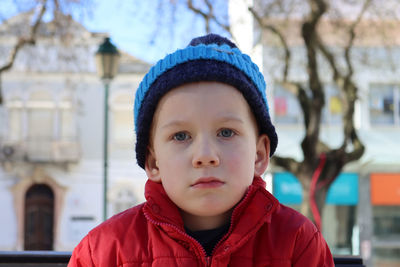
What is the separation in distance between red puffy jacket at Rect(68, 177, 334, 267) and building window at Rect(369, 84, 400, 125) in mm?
15374

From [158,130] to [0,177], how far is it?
17567mm

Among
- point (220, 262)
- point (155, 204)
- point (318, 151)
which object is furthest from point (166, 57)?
point (318, 151)

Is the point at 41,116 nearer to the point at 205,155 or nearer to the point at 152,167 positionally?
the point at 152,167

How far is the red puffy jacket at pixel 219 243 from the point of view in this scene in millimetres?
1406

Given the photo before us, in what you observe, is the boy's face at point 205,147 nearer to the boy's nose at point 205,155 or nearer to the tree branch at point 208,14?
the boy's nose at point 205,155

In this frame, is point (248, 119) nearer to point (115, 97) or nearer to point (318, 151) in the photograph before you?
point (318, 151)

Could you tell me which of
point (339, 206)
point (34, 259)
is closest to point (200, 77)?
point (34, 259)

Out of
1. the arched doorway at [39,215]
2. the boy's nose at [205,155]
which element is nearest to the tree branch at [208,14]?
the boy's nose at [205,155]

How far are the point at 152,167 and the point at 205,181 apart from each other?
258 mm

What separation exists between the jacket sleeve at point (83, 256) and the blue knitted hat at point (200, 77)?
0.28 metres

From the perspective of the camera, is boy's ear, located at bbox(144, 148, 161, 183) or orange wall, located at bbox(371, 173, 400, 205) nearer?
boy's ear, located at bbox(144, 148, 161, 183)

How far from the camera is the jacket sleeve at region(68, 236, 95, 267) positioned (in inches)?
59.5

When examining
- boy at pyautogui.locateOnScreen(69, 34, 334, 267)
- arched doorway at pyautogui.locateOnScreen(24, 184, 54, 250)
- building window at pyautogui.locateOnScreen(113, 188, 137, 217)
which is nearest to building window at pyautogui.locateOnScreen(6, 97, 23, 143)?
arched doorway at pyautogui.locateOnScreen(24, 184, 54, 250)

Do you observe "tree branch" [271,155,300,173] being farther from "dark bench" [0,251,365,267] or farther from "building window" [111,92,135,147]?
"building window" [111,92,135,147]
